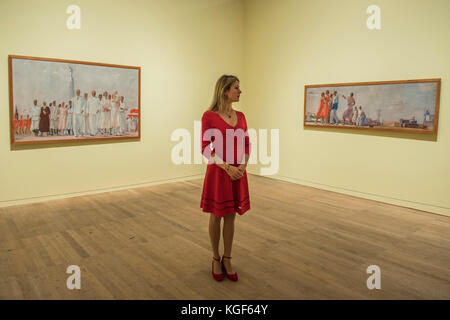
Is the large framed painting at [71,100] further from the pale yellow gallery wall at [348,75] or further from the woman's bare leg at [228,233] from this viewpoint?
the woman's bare leg at [228,233]

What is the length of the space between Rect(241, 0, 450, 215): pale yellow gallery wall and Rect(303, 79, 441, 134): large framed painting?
124 mm

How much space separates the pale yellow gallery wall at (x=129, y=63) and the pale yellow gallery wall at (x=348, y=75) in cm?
103

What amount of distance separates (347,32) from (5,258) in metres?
6.14

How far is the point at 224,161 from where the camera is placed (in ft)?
10.3

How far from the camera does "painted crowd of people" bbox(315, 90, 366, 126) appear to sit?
623 centimetres

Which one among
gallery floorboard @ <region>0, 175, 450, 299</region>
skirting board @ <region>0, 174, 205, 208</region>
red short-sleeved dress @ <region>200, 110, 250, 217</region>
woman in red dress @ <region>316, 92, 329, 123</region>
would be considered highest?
woman in red dress @ <region>316, 92, 329, 123</region>

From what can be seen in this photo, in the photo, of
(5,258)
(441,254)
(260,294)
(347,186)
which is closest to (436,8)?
(347,186)

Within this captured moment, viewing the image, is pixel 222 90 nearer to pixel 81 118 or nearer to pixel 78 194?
pixel 81 118

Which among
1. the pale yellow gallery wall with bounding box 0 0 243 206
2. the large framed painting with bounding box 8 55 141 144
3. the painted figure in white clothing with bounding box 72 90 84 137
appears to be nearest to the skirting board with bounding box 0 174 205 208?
the pale yellow gallery wall with bounding box 0 0 243 206

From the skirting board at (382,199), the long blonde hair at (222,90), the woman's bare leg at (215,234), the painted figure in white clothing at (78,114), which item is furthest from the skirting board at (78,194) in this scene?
the long blonde hair at (222,90)

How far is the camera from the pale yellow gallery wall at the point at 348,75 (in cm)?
534

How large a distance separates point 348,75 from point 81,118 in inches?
188

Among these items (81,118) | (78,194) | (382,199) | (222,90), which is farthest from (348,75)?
(78,194)

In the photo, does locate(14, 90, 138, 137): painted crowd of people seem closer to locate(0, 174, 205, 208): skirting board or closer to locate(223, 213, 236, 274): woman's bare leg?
locate(0, 174, 205, 208): skirting board
